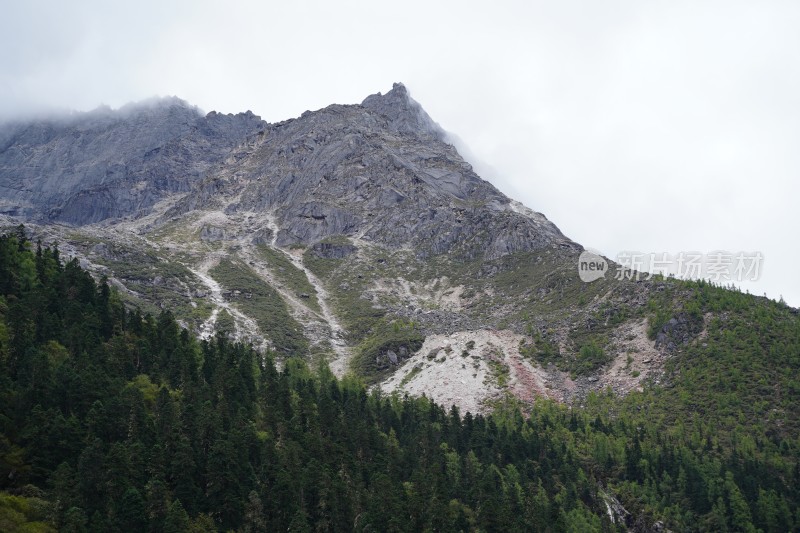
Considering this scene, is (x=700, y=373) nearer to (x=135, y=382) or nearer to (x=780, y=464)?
(x=780, y=464)

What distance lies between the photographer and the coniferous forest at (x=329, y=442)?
66.1 metres

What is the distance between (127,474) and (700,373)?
131618 mm

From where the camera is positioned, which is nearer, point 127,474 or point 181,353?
point 127,474

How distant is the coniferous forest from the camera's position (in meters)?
66.1

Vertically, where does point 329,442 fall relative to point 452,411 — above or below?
below

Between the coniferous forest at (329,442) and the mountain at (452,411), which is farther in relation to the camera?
the mountain at (452,411)

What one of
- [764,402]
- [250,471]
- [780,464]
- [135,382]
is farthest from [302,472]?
[764,402]

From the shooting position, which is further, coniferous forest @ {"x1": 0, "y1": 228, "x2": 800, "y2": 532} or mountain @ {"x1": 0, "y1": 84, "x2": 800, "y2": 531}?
mountain @ {"x1": 0, "y1": 84, "x2": 800, "y2": 531}

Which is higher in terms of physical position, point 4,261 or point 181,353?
point 4,261

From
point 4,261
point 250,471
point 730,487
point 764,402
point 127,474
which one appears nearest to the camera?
point 127,474

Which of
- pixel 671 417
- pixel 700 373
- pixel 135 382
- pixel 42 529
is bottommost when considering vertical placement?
pixel 42 529

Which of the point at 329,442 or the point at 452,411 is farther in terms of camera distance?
the point at 452,411

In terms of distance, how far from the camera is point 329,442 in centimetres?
9238

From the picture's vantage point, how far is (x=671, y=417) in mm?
141875
